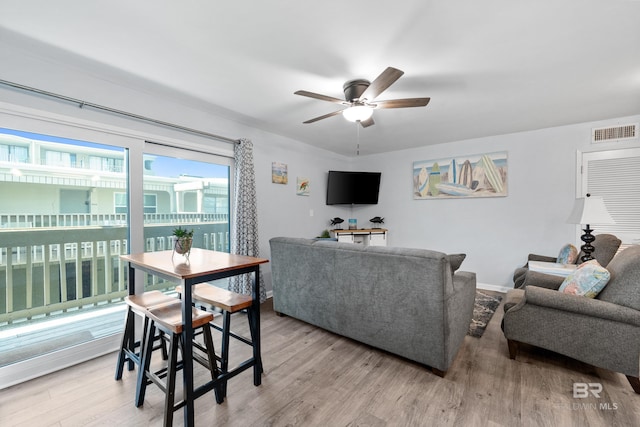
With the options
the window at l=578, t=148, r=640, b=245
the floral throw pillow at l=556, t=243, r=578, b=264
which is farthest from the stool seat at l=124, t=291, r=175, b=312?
the window at l=578, t=148, r=640, b=245

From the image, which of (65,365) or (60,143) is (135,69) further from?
(65,365)

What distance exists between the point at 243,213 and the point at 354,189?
99.3 inches

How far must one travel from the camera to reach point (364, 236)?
16.3 feet

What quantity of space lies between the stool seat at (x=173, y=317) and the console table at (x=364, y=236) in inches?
128

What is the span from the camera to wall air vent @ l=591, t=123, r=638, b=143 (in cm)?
322

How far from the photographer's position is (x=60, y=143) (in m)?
2.18

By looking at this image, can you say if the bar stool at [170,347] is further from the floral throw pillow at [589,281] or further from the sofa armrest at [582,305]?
the floral throw pillow at [589,281]

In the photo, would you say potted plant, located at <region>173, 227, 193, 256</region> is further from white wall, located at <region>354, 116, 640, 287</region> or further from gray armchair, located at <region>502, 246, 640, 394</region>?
white wall, located at <region>354, 116, 640, 287</region>

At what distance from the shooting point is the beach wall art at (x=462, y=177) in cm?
404

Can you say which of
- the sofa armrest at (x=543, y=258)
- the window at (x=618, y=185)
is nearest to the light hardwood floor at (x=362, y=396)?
the sofa armrest at (x=543, y=258)

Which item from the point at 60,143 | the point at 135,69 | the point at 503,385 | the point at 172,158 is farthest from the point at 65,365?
the point at 503,385

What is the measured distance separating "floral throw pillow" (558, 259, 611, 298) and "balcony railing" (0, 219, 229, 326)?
377 centimetres

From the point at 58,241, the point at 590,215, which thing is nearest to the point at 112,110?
the point at 58,241

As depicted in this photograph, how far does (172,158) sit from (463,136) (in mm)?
4113
